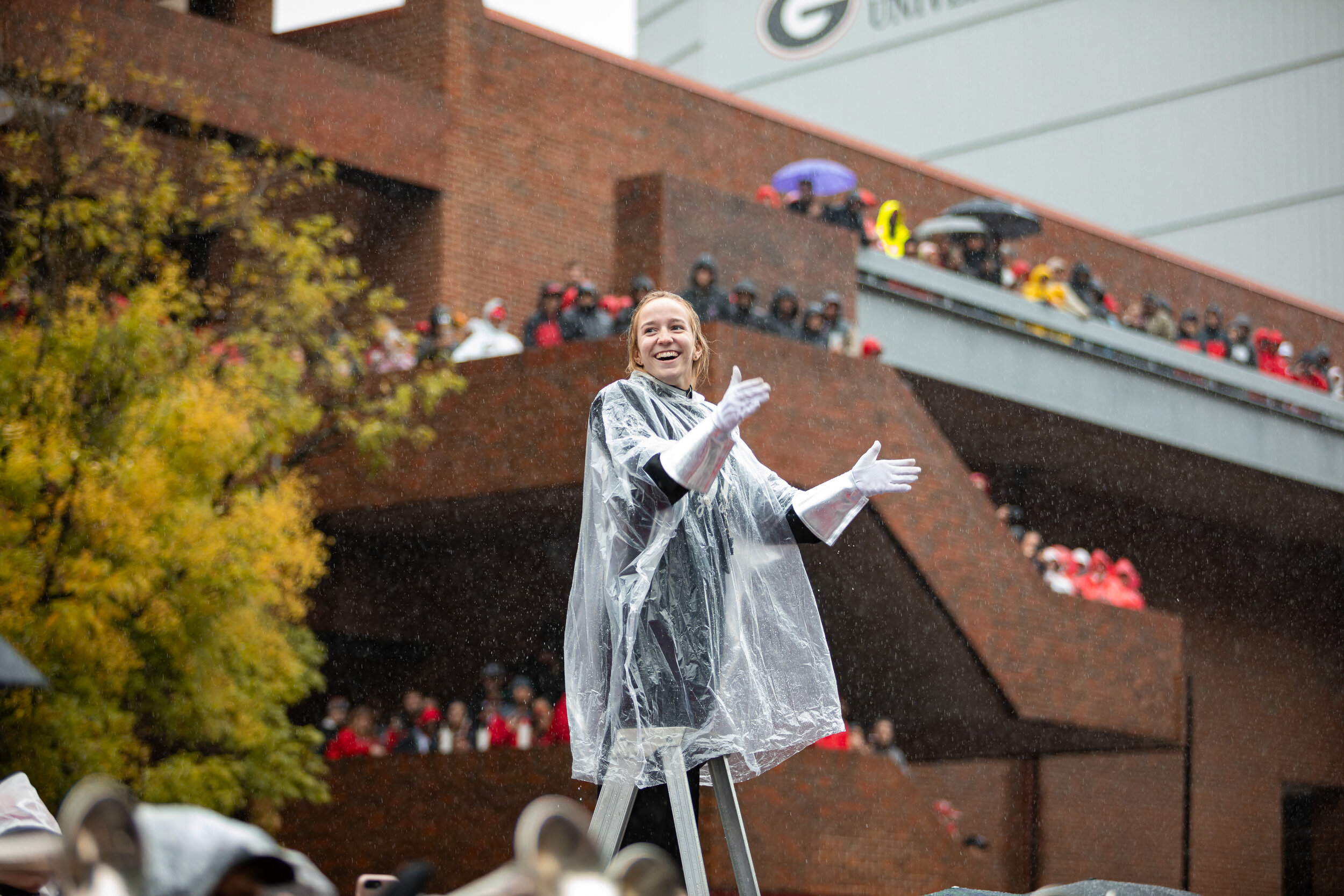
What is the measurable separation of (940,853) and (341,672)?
7.50m

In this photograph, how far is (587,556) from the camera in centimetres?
465

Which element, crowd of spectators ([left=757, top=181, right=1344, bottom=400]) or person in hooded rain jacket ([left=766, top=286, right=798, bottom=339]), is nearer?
person in hooded rain jacket ([left=766, top=286, right=798, bottom=339])

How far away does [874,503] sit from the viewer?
47.2 feet

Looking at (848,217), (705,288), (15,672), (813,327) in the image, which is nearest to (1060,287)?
(848,217)

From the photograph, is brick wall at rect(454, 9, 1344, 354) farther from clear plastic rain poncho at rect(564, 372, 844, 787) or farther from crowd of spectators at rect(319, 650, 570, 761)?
clear plastic rain poncho at rect(564, 372, 844, 787)

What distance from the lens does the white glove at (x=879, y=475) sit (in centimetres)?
465

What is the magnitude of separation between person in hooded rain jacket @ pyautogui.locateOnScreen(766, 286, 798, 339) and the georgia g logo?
75.5ft

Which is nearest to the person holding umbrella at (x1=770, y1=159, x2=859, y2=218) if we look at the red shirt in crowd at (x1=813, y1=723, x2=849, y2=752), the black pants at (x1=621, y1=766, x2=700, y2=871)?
the red shirt in crowd at (x1=813, y1=723, x2=849, y2=752)

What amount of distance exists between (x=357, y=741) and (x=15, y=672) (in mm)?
10730

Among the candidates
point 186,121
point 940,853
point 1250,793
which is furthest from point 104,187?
point 1250,793

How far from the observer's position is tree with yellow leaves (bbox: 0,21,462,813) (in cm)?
1101

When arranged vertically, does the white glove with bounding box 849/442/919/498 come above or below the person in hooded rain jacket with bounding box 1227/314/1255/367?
below

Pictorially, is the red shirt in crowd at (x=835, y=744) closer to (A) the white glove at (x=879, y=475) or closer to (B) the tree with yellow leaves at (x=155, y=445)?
(B) the tree with yellow leaves at (x=155, y=445)

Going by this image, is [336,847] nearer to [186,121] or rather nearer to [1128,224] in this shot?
[186,121]
